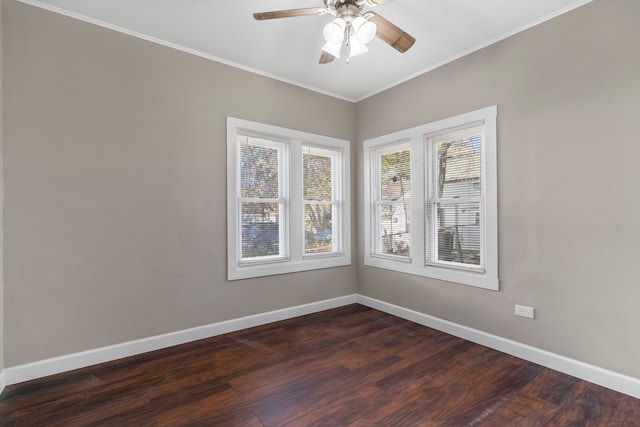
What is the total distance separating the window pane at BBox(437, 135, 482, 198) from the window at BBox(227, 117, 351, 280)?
4.22ft

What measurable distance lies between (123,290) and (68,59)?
192 centimetres

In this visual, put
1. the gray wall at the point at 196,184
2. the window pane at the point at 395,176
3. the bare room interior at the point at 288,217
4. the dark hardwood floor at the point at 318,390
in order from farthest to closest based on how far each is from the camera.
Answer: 1. the window pane at the point at 395,176
2. the gray wall at the point at 196,184
3. the bare room interior at the point at 288,217
4. the dark hardwood floor at the point at 318,390

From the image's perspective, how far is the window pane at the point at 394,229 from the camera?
3742mm

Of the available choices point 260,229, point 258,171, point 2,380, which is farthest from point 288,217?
point 2,380

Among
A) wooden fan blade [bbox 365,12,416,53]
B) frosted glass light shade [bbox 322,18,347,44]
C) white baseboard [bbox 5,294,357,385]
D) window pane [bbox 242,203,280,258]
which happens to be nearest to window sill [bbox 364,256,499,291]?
white baseboard [bbox 5,294,357,385]

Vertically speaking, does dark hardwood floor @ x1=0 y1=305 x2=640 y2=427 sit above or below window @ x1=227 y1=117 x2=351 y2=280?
below

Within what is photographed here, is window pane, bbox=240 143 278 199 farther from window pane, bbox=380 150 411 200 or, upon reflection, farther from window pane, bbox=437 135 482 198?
window pane, bbox=437 135 482 198

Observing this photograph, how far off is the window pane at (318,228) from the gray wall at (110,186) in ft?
2.81

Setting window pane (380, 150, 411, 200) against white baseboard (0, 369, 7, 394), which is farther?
window pane (380, 150, 411, 200)

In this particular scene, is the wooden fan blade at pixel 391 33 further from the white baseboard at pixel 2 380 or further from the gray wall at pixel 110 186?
the white baseboard at pixel 2 380

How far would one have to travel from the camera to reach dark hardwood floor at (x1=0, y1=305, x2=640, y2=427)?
1.89 meters

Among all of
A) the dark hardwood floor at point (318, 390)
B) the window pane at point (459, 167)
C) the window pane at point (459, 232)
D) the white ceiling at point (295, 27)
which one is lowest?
the dark hardwood floor at point (318, 390)

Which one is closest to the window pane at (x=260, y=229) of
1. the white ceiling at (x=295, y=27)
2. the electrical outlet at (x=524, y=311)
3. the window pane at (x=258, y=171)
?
Answer: the window pane at (x=258, y=171)

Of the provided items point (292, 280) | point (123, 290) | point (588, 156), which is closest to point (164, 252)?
point (123, 290)
